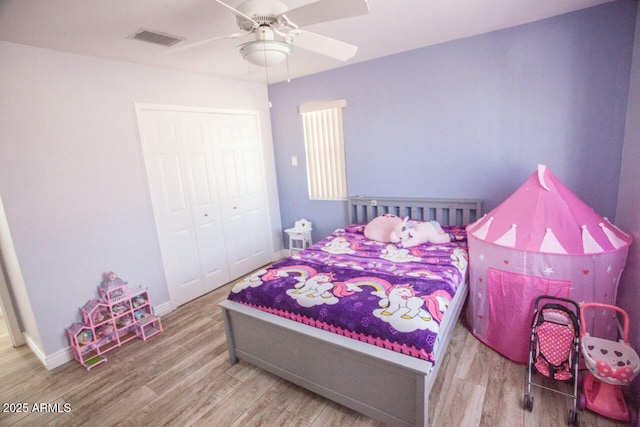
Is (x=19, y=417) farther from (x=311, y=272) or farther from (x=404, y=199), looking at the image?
(x=404, y=199)

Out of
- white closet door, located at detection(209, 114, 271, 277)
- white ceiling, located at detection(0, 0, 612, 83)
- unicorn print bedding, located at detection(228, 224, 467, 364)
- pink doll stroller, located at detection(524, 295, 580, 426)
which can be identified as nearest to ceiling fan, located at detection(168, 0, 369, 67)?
white ceiling, located at detection(0, 0, 612, 83)

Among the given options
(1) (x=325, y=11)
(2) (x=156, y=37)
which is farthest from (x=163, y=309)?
(1) (x=325, y=11)

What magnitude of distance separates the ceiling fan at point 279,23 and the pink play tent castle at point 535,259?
5.55 ft

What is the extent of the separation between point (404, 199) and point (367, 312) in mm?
1951

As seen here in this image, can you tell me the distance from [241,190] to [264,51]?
2579 millimetres

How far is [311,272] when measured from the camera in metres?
2.51

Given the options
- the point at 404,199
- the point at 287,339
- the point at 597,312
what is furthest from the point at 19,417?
the point at 597,312

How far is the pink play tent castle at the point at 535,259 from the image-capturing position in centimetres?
203

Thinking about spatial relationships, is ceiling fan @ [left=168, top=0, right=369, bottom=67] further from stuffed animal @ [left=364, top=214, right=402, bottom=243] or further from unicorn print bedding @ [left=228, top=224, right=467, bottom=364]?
stuffed animal @ [left=364, top=214, right=402, bottom=243]

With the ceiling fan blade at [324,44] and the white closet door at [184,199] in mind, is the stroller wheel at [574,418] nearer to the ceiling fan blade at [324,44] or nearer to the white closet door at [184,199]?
the ceiling fan blade at [324,44]

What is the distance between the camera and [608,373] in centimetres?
168

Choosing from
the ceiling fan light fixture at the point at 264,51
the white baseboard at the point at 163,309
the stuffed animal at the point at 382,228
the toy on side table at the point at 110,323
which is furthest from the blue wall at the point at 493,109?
the toy on side table at the point at 110,323

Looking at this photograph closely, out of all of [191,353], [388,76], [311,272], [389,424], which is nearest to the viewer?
[389,424]

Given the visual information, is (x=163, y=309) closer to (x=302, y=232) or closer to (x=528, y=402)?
(x=302, y=232)
